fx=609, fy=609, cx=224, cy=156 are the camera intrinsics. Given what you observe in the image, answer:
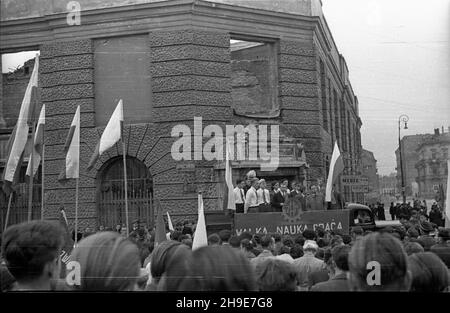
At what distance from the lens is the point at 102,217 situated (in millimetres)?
3387

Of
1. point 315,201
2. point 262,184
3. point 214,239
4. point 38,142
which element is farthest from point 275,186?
point 38,142

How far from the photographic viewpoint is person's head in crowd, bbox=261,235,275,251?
12.8 feet

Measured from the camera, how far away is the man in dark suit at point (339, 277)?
108 inches

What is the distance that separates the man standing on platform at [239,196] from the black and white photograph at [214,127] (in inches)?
0.7

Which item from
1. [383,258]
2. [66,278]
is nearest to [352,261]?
[383,258]

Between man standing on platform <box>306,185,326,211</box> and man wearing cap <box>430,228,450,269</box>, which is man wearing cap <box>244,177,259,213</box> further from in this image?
man wearing cap <box>430,228,450,269</box>

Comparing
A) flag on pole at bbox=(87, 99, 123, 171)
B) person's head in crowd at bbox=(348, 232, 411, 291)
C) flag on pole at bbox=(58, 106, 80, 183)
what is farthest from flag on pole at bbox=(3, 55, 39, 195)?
person's head in crowd at bbox=(348, 232, 411, 291)

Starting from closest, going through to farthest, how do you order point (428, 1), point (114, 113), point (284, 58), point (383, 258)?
point (383, 258) < point (428, 1) < point (114, 113) < point (284, 58)

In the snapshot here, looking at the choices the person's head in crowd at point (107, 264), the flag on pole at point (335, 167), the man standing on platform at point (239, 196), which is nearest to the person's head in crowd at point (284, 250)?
the man standing on platform at point (239, 196)

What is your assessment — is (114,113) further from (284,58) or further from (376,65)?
(376,65)

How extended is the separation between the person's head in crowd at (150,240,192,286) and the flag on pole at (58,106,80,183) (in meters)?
0.71

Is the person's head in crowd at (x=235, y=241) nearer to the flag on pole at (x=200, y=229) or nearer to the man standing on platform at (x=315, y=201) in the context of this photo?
the flag on pole at (x=200, y=229)

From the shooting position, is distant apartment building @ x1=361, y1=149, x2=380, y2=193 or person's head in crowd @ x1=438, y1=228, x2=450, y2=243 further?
distant apartment building @ x1=361, y1=149, x2=380, y2=193

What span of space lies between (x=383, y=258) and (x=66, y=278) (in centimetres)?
140
